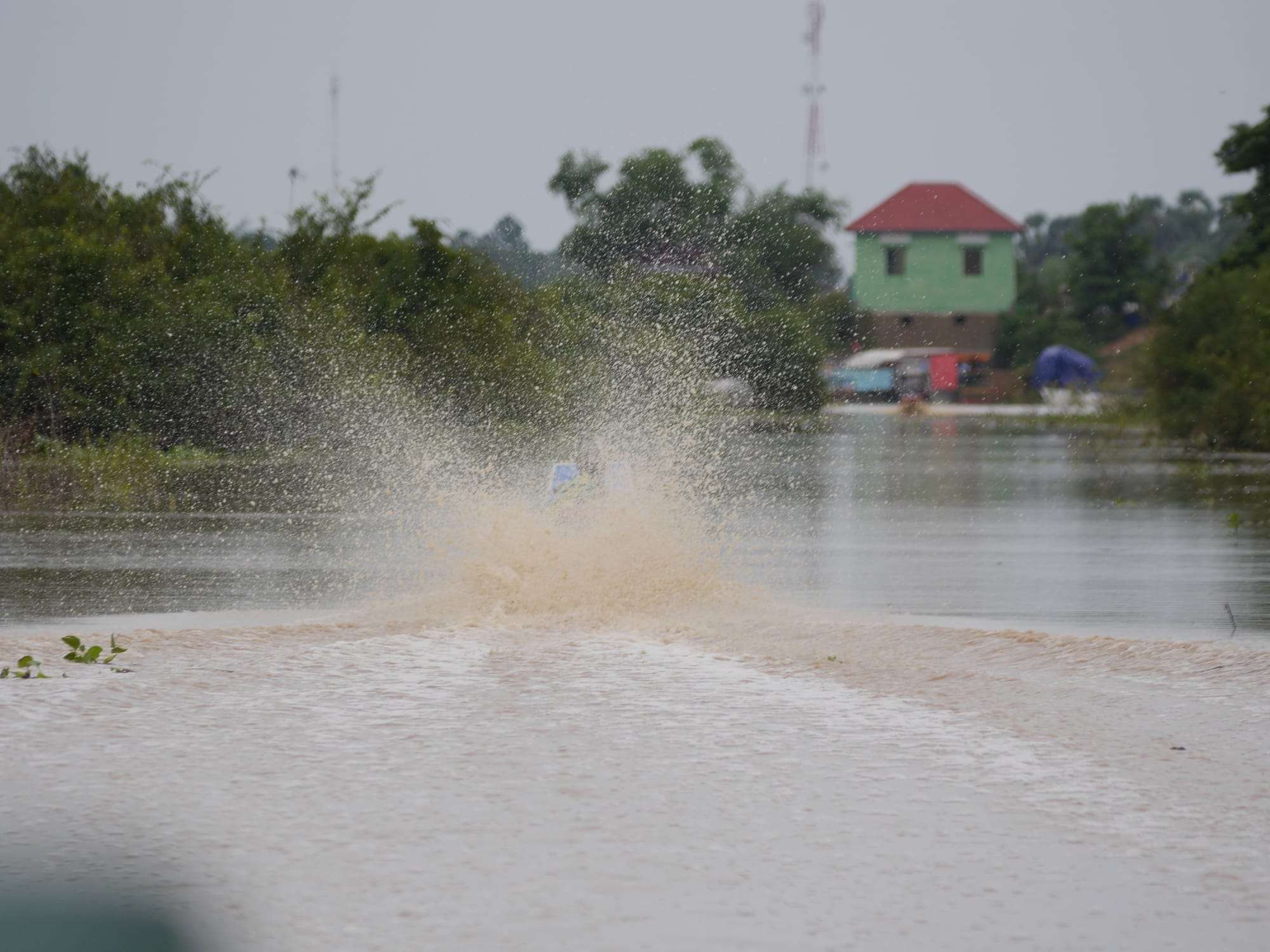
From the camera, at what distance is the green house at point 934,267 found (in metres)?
86.0

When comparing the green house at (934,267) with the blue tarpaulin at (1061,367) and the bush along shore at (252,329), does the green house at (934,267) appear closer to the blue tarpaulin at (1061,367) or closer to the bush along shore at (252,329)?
the blue tarpaulin at (1061,367)

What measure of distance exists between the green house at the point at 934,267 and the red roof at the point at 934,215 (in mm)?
47

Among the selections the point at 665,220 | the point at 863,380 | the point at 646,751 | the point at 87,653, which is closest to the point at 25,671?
the point at 87,653

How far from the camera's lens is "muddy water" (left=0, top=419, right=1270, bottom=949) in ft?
15.8

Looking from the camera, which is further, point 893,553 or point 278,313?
point 278,313

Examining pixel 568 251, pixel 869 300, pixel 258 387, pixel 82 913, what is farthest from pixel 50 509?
pixel 869 300

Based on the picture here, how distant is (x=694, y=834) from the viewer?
550 cm

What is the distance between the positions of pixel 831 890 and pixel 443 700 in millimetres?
3364

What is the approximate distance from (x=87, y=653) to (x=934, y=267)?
8152 centimetres

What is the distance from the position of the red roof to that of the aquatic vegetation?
78.7m

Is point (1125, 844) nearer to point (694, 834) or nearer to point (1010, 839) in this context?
point (1010, 839)

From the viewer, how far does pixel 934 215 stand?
290ft

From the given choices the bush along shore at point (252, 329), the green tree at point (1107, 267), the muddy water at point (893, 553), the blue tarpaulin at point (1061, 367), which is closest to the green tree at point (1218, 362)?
the muddy water at point (893, 553)

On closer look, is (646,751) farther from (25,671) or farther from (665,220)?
(665,220)
